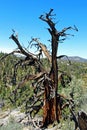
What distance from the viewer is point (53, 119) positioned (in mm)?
17984

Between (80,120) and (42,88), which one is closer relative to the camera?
(80,120)

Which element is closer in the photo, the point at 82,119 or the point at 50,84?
the point at 82,119

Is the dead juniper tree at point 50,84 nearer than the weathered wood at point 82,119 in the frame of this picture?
No

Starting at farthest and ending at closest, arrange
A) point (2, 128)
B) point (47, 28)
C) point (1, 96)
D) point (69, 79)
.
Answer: point (1, 96), point (69, 79), point (47, 28), point (2, 128)

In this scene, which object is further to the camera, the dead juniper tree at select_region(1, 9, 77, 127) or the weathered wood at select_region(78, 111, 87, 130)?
the dead juniper tree at select_region(1, 9, 77, 127)

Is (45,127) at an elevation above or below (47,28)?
below

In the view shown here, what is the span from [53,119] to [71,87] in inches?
98.1

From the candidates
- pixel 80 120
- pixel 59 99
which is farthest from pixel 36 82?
pixel 80 120

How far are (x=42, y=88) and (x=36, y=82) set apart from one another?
51 centimetres

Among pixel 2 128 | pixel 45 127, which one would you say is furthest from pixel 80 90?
pixel 2 128

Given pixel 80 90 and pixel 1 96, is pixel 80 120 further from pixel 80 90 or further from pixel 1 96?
pixel 1 96

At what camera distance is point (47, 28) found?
17.4 m

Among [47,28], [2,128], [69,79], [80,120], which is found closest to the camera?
[80,120]

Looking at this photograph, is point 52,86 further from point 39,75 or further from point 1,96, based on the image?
point 1,96
